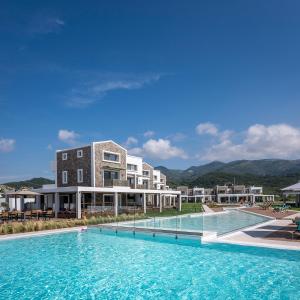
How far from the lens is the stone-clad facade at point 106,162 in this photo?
109 feet

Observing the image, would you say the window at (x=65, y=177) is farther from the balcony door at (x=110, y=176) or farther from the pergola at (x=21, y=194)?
the balcony door at (x=110, y=176)

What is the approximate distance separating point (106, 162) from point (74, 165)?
3443 mm

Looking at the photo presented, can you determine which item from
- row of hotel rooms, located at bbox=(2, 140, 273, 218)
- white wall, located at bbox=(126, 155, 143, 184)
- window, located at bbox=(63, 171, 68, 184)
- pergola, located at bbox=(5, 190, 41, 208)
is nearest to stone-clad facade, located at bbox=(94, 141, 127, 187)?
row of hotel rooms, located at bbox=(2, 140, 273, 218)

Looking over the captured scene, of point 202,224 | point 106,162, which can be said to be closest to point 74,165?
point 106,162

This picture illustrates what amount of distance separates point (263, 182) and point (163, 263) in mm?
158502

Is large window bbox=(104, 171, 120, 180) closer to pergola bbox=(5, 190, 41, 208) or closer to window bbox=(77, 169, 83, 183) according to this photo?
window bbox=(77, 169, 83, 183)

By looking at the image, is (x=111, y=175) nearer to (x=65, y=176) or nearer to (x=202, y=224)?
(x=65, y=176)

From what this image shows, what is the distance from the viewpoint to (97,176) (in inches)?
1309

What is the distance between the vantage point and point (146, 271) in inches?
472

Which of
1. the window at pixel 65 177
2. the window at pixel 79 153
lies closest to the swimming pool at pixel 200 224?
the window at pixel 79 153

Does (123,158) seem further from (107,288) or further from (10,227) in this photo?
(107,288)

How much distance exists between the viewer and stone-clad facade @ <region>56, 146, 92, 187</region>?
109ft

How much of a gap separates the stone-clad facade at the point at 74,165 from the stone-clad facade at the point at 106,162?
0.80 m

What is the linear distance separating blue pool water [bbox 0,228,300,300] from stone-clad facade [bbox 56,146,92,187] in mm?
16228
